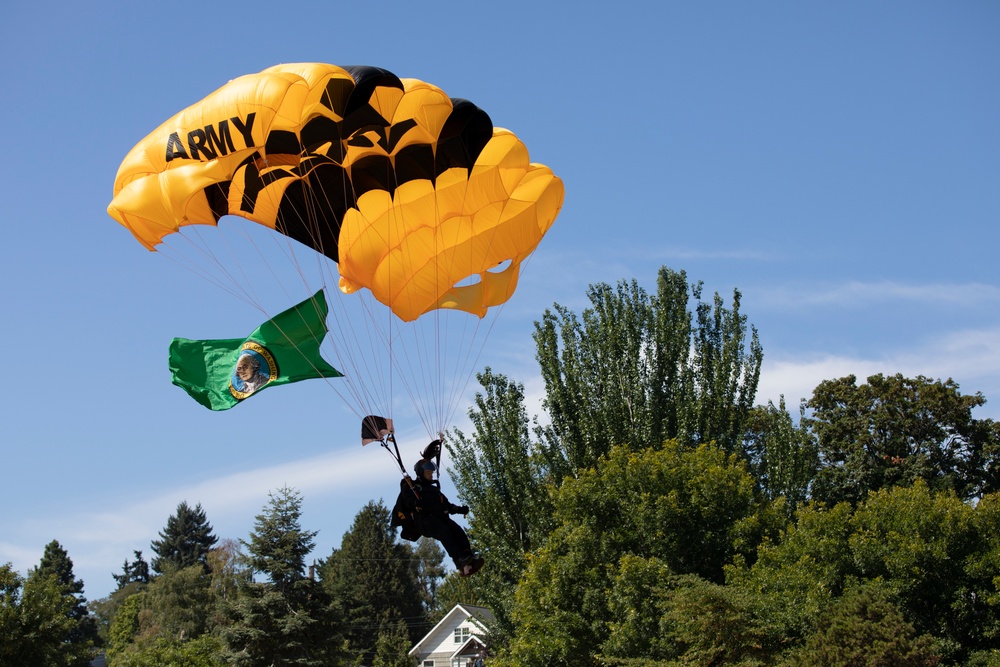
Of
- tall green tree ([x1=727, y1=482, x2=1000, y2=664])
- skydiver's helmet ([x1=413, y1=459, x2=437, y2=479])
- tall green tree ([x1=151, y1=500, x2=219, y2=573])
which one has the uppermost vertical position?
tall green tree ([x1=151, y1=500, x2=219, y2=573])

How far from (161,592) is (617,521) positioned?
4344 centimetres

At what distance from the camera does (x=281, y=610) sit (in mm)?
26109

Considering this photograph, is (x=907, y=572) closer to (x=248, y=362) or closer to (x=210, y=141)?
(x=248, y=362)

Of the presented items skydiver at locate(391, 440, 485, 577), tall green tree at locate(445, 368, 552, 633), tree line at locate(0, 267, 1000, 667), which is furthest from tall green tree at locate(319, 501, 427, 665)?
skydiver at locate(391, 440, 485, 577)

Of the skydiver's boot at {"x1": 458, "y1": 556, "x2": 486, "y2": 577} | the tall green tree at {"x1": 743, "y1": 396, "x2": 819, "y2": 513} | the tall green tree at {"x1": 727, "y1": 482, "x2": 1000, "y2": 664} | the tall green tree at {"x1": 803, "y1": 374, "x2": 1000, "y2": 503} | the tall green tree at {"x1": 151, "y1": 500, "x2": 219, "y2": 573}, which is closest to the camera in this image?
the skydiver's boot at {"x1": 458, "y1": 556, "x2": 486, "y2": 577}

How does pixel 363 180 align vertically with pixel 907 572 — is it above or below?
above

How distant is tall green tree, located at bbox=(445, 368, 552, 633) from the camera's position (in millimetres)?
21188

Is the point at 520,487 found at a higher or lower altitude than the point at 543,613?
higher

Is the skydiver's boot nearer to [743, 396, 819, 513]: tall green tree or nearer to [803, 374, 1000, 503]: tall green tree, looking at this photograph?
[743, 396, 819, 513]: tall green tree

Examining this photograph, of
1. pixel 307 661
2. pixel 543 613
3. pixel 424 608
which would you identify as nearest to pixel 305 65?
pixel 543 613

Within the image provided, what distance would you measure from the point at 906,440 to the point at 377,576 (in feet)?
139

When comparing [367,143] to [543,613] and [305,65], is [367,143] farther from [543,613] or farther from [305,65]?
[543,613]

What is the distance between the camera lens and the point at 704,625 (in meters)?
14.5

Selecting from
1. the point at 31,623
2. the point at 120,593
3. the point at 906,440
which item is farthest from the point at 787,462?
the point at 120,593
